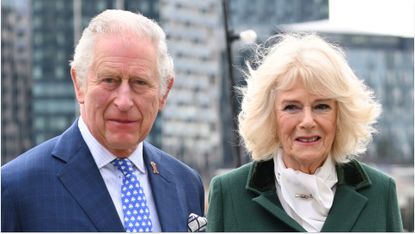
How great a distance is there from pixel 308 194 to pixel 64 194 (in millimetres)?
1287

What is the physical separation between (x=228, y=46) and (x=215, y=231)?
12.7 m

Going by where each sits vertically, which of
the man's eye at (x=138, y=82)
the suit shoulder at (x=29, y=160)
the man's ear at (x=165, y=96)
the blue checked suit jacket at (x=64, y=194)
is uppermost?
the man's eye at (x=138, y=82)

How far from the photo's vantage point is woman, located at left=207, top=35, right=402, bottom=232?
16.6 feet

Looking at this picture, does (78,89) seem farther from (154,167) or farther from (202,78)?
(202,78)

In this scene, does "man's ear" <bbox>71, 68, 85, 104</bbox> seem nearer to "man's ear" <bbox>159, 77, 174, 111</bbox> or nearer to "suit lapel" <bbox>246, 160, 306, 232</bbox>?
"man's ear" <bbox>159, 77, 174, 111</bbox>

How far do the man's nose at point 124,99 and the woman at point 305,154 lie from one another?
0.65 metres

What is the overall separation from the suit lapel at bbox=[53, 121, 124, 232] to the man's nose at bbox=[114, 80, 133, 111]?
1.48ft

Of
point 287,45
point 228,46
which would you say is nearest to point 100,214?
point 287,45

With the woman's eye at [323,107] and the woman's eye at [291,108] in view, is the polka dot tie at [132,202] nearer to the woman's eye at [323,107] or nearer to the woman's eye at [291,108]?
the woman's eye at [291,108]

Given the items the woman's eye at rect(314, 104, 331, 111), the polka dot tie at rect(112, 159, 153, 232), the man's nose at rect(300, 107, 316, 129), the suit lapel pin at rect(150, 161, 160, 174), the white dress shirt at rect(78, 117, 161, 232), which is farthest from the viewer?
the suit lapel pin at rect(150, 161, 160, 174)

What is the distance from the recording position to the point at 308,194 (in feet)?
16.8

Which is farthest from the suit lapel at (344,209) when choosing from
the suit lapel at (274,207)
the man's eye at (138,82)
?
the man's eye at (138,82)

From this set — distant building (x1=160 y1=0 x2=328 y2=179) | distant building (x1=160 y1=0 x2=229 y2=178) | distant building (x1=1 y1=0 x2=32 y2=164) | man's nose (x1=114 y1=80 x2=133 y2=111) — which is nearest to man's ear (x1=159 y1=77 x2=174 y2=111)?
man's nose (x1=114 y1=80 x2=133 y2=111)

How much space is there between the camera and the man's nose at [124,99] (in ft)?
16.5
